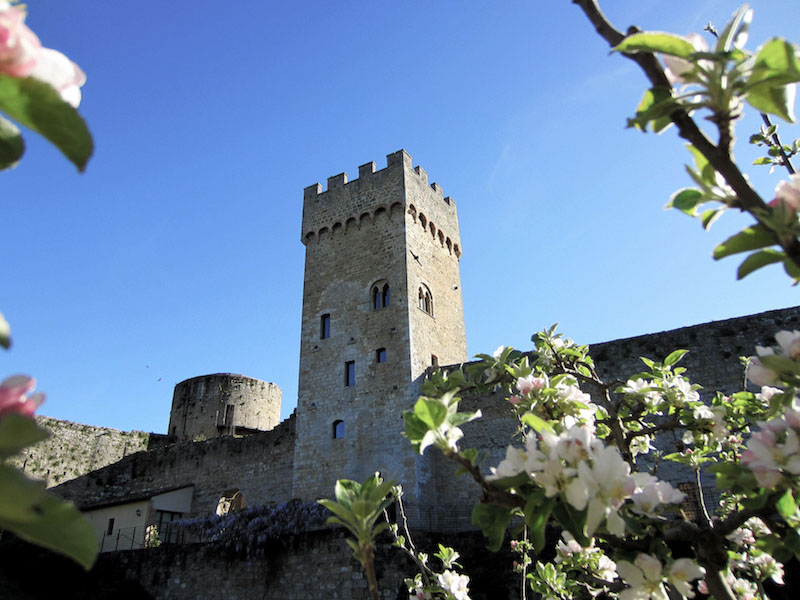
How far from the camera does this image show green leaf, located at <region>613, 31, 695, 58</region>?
1521 mm

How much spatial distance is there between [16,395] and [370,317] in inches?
678

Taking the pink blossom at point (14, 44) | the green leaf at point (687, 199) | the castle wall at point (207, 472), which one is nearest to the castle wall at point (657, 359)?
the castle wall at point (207, 472)

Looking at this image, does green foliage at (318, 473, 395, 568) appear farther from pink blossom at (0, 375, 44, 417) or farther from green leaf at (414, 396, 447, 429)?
pink blossom at (0, 375, 44, 417)

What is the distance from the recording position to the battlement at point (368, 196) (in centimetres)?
1947

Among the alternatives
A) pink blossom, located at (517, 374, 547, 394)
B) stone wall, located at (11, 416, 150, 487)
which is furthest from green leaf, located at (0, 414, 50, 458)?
stone wall, located at (11, 416, 150, 487)

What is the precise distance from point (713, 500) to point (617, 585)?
10797mm

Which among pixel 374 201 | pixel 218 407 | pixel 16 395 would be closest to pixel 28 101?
pixel 16 395

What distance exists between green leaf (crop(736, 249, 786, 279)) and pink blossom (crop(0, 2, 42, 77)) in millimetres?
1794

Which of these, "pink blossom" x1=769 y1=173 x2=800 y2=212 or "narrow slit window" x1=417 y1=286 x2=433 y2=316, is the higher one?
"narrow slit window" x1=417 y1=286 x2=433 y2=316

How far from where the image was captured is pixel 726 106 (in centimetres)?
159

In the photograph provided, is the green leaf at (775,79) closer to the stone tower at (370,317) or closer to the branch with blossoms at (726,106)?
the branch with blossoms at (726,106)

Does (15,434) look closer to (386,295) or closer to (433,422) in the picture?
(433,422)

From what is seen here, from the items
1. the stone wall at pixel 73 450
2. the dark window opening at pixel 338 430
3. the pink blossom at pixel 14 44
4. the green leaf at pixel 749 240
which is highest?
the stone wall at pixel 73 450

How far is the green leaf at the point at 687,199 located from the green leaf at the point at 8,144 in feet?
5.80
